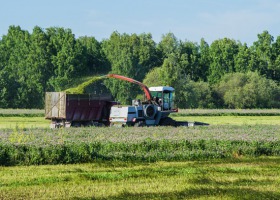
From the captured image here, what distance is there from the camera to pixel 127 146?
2331cm

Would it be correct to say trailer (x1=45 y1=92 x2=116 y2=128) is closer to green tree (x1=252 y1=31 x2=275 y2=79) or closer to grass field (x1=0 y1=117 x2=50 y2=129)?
grass field (x1=0 y1=117 x2=50 y2=129)

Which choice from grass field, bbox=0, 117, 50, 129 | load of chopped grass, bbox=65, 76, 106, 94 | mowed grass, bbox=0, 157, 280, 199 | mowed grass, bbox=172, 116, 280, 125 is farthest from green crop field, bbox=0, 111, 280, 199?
mowed grass, bbox=172, 116, 280, 125

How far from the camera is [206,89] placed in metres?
105

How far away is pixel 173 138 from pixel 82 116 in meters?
13.1

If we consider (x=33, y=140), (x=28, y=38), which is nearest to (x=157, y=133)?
(x=33, y=140)

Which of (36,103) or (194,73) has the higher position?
(194,73)

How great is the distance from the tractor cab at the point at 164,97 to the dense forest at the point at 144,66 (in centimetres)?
5388

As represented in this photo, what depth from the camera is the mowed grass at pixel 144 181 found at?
14.4m

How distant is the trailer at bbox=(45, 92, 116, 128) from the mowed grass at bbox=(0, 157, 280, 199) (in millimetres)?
16439

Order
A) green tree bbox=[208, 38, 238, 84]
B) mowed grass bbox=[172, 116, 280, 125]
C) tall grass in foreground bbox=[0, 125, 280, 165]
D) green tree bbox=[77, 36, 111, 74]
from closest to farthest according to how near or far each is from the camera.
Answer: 1. tall grass in foreground bbox=[0, 125, 280, 165]
2. mowed grass bbox=[172, 116, 280, 125]
3. green tree bbox=[77, 36, 111, 74]
4. green tree bbox=[208, 38, 238, 84]

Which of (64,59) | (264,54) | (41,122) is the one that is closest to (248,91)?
(264,54)

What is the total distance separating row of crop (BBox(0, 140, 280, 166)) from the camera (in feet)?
68.0

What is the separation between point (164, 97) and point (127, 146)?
15.6 metres

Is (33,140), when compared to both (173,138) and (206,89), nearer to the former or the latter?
(173,138)
